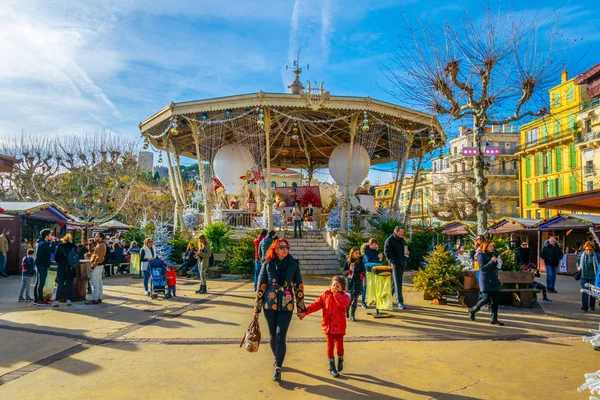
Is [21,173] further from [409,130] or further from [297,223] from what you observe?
[409,130]

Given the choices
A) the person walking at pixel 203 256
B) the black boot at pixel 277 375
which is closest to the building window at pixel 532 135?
the person walking at pixel 203 256

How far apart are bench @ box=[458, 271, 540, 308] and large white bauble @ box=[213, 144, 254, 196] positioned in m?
13.6

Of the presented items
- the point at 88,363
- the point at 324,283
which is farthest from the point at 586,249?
the point at 88,363

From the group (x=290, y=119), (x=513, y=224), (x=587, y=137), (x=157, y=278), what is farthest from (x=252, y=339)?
(x=587, y=137)

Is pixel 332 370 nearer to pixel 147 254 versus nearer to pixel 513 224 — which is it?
pixel 147 254

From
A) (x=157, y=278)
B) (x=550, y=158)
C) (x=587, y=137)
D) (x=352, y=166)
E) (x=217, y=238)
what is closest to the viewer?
(x=157, y=278)

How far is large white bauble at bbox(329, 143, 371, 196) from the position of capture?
21.5 meters

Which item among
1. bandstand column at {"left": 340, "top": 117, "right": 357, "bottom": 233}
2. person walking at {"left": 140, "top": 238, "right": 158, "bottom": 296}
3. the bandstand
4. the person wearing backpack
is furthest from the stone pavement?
the bandstand

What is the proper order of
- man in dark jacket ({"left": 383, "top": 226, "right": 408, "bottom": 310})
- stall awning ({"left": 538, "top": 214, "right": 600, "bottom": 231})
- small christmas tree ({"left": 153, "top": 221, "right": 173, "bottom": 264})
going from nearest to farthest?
man in dark jacket ({"left": 383, "top": 226, "right": 408, "bottom": 310}) < small christmas tree ({"left": 153, "top": 221, "right": 173, "bottom": 264}) < stall awning ({"left": 538, "top": 214, "right": 600, "bottom": 231})

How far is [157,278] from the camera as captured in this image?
37.7ft

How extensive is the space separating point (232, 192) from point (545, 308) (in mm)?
14978

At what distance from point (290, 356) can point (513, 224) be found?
2295 centimetres

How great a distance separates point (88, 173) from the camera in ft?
105

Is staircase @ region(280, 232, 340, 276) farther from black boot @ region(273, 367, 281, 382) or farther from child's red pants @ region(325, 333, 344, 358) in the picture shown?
Answer: black boot @ region(273, 367, 281, 382)
